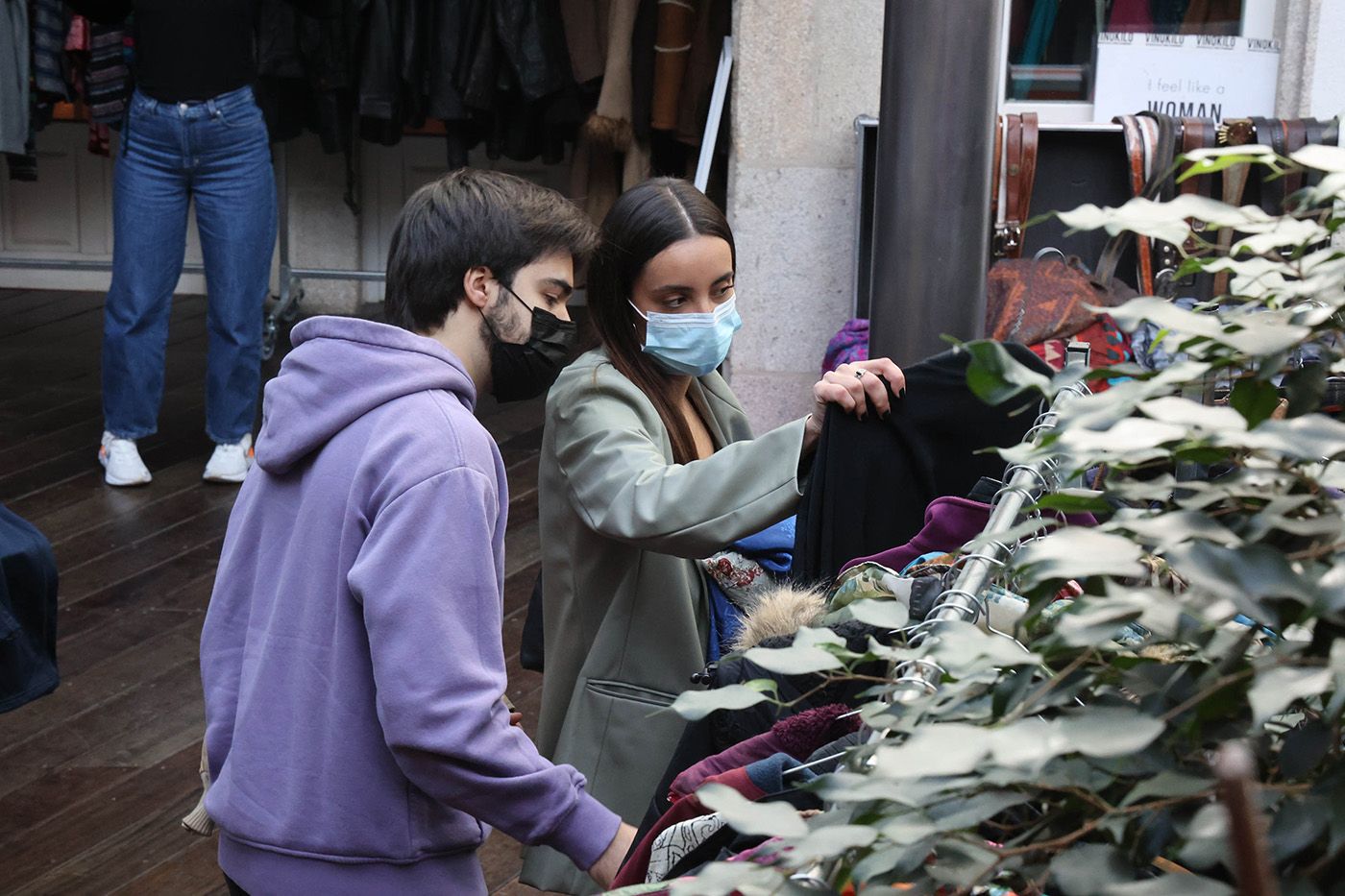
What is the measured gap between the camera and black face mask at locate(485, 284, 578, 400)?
1.94 m

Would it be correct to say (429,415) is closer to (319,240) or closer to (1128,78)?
(1128,78)

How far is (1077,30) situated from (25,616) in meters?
3.68

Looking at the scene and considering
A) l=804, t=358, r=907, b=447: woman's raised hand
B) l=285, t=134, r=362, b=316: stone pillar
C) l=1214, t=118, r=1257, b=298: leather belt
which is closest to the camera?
l=804, t=358, r=907, b=447: woman's raised hand

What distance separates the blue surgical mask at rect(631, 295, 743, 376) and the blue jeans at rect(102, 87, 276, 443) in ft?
10.9

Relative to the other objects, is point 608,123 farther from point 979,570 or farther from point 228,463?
point 979,570

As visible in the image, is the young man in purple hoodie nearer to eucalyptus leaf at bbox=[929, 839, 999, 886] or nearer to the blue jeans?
eucalyptus leaf at bbox=[929, 839, 999, 886]

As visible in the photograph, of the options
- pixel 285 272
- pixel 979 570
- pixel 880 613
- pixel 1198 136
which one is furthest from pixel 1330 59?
pixel 285 272

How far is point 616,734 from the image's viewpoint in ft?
7.50

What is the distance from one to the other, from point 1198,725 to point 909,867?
166mm

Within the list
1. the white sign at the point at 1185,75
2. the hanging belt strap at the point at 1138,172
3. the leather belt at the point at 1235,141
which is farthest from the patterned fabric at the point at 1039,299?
the white sign at the point at 1185,75

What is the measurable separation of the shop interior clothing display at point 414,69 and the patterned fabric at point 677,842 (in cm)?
431

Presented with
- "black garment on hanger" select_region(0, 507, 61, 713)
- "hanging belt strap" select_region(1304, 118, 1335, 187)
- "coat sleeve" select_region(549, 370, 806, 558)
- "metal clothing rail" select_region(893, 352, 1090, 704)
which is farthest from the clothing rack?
"hanging belt strap" select_region(1304, 118, 1335, 187)

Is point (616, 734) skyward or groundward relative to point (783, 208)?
groundward

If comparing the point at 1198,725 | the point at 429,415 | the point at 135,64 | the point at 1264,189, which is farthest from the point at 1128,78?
the point at 1198,725
